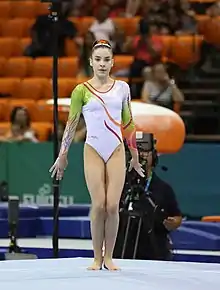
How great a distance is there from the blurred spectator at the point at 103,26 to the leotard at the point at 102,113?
6.15 metres

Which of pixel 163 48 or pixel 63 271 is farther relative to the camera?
pixel 163 48

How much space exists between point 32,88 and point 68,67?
53 cm

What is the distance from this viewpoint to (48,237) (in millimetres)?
9055

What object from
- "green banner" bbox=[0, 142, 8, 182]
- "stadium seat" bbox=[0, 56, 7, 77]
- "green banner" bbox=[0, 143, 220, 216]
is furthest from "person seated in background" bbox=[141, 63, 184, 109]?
"stadium seat" bbox=[0, 56, 7, 77]

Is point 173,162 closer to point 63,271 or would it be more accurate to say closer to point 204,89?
point 204,89

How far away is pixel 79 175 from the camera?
9.77m

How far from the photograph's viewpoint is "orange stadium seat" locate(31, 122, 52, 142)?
10.7 m

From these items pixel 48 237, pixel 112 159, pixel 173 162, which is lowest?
pixel 48 237

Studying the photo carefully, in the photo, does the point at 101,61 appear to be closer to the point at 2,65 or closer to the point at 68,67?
the point at 68,67

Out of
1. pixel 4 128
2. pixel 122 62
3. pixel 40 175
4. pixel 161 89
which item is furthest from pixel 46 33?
pixel 40 175

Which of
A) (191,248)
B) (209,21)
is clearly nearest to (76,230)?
(191,248)

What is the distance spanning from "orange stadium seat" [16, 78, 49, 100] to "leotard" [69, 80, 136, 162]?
6.35 metres

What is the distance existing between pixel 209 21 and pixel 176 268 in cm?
643

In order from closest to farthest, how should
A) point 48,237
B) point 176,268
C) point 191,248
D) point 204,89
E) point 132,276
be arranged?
point 132,276, point 176,268, point 191,248, point 48,237, point 204,89
